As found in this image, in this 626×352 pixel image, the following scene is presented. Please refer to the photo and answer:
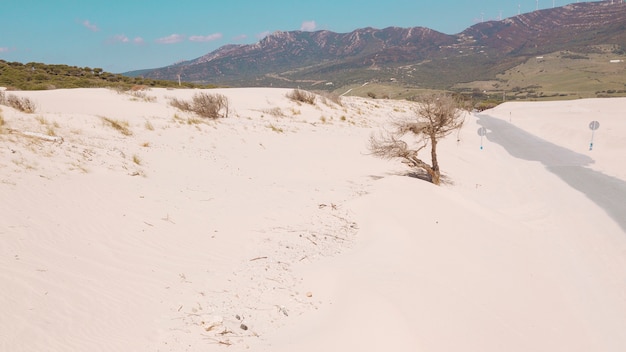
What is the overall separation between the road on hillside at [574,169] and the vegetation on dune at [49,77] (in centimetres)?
3286

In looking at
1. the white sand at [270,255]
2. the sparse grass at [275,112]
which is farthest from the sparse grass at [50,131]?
the sparse grass at [275,112]

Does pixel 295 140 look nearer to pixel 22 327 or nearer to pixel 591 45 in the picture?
pixel 22 327

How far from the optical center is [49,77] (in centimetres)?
3641

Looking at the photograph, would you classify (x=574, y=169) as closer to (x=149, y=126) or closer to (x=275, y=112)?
(x=275, y=112)

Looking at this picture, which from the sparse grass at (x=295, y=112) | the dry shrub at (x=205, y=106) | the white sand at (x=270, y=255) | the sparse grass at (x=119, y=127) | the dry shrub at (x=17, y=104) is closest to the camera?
the white sand at (x=270, y=255)

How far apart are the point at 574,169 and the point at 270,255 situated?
22408 mm

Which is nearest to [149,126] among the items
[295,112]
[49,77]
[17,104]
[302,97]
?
[17,104]

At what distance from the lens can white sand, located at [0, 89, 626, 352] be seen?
4379mm

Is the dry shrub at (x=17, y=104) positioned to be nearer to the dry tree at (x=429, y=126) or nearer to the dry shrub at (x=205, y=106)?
the dry shrub at (x=205, y=106)

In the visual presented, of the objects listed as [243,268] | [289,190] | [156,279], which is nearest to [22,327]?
[156,279]

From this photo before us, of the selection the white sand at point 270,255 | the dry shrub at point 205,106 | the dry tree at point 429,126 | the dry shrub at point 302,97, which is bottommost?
the white sand at point 270,255

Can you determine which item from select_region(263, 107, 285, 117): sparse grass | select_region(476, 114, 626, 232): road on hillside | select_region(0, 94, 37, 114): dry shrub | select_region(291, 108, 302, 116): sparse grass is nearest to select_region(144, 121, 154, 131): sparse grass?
select_region(0, 94, 37, 114): dry shrub

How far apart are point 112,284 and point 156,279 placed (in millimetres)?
608

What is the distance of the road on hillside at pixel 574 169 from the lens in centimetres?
1425
